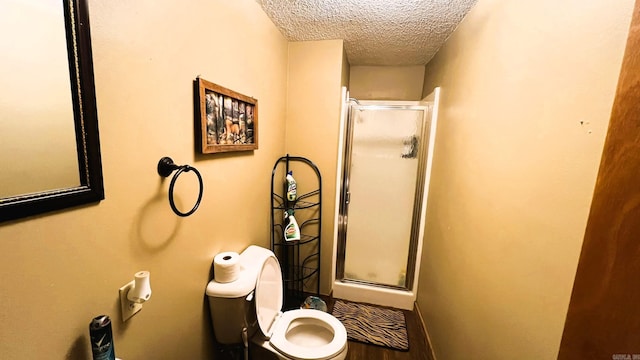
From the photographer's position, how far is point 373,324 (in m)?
2.07

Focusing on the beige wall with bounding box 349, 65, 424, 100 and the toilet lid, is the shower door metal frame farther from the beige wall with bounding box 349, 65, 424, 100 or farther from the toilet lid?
the toilet lid

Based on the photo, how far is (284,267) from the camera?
2.22m

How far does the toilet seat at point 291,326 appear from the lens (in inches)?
50.3

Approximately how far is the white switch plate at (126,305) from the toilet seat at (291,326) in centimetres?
56

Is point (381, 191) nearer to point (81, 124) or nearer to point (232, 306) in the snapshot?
point (232, 306)

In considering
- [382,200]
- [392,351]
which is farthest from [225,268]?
[382,200]

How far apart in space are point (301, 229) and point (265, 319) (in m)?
0.93

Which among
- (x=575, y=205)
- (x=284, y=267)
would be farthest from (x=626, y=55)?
(x=284, y=267)

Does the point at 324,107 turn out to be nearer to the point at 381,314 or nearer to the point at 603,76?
the point at 603,76

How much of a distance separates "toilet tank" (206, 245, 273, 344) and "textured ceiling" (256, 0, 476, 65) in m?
1.60

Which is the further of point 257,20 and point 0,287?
point 257,20

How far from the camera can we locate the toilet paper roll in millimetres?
1156

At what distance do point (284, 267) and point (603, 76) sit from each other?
2.19m

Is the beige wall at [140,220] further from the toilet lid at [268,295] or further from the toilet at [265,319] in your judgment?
the toilet lid at [268,295]
